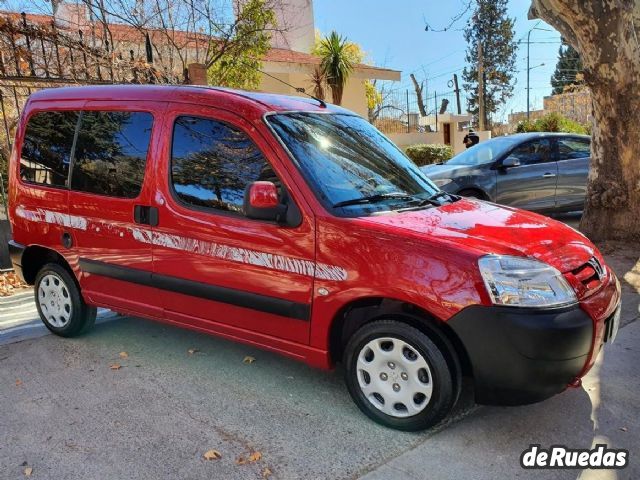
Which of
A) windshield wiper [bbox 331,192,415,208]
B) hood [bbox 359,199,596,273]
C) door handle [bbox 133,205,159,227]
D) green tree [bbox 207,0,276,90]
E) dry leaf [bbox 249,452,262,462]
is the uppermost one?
green tree [bbox 207,0,276,90]

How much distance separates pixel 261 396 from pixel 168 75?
23.7 feet

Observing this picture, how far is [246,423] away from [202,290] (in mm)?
917

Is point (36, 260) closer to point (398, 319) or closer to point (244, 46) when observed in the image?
point (398, 319)

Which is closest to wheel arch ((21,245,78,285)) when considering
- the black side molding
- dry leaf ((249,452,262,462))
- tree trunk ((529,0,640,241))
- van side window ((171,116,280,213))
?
the black side molding

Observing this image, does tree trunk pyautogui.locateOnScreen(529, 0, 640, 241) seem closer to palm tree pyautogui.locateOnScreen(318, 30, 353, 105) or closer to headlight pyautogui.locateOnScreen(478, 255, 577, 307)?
headlight pyautogui.locateOnScreen(478, 255, 577, 307)

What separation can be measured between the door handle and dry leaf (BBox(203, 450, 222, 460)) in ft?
5.25

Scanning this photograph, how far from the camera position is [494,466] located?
273 cm

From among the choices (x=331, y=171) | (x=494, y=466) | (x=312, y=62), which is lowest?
(x=494, y=466)

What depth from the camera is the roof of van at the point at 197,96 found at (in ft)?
11.8

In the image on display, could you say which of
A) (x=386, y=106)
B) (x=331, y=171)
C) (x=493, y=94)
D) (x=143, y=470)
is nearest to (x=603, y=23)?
(x=331, y=171)

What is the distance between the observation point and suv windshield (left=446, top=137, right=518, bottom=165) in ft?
28.8

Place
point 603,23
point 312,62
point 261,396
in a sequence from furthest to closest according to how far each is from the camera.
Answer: point 312,62 → point 603,23 → point 261,396

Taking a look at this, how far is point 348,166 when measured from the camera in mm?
3527

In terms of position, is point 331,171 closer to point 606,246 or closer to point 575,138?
point 606,246
